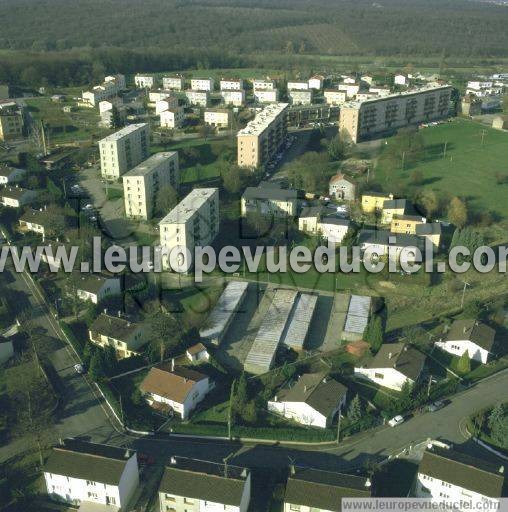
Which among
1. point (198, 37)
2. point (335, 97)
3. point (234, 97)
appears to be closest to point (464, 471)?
point (234, 97)

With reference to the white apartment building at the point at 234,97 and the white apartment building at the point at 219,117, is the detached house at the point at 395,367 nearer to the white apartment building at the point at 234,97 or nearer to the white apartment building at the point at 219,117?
the white apartment building at the point at 219,117

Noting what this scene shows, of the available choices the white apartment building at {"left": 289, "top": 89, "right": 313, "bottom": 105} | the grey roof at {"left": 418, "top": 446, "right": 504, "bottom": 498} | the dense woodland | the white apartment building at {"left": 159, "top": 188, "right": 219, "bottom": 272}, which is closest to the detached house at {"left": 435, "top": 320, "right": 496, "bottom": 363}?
the grey roof at {"left": 418, "top": 446, "right": 504, "bottom": 498}

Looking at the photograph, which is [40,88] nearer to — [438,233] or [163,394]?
[438,233]

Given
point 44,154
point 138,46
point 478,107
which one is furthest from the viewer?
point 138,46

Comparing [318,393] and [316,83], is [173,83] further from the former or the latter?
[318,393]

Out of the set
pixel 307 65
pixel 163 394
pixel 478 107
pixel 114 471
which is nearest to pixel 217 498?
pixel 114 471

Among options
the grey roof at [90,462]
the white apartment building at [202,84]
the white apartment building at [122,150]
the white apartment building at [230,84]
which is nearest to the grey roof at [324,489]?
the grey roof at [90,462]
